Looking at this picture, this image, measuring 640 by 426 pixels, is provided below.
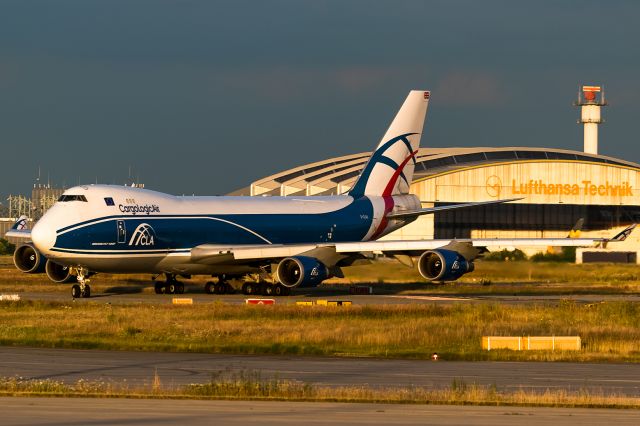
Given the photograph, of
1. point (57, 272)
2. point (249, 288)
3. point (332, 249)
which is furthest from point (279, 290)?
point (57, 272)

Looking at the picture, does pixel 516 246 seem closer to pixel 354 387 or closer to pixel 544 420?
pixel 354 387

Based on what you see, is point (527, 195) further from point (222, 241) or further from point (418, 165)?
point (222, 241)

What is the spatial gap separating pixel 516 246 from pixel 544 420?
36.7m

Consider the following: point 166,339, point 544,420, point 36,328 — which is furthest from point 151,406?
point 36,328

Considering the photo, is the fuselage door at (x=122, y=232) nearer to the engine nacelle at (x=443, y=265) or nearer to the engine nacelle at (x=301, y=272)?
the engine nacelle at (x=301, y=272)

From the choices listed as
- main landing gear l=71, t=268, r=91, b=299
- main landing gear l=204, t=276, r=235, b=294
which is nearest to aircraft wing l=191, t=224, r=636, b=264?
main landing gear l=204, t=276, r=235, b=294

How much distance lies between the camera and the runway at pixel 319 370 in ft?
92.7

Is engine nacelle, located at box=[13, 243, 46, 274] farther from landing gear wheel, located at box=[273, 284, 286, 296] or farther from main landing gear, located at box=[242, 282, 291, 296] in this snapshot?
landing gear wheel, located at box=[273, 284, 286, 296]

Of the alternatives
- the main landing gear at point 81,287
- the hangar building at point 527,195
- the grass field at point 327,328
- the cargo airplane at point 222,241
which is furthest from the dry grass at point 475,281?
the hangar building at point 527,195

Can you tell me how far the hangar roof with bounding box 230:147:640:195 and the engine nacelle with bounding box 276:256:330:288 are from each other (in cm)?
4781

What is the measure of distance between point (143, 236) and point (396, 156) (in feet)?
63.2

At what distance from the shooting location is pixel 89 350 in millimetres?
36406

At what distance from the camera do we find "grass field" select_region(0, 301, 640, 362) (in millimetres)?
37094

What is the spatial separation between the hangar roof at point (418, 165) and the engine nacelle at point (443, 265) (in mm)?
47542
